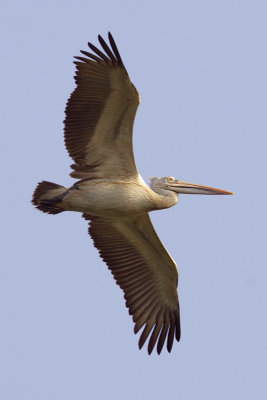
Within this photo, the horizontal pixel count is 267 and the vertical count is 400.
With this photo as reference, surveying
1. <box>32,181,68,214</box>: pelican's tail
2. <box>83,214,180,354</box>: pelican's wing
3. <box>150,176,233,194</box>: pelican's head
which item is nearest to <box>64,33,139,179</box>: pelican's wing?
<box>32,181,68,214</box>: pelican's tail

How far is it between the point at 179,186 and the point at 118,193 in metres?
1.14

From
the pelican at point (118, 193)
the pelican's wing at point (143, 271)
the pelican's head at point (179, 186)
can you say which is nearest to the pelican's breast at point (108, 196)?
the pelican at point (118, 193)

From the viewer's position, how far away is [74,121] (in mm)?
12477

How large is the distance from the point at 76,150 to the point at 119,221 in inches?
56.7

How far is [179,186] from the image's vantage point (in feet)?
43.7

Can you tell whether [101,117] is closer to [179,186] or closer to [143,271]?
[179,186]

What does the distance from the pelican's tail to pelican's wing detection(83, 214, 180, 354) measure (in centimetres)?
90

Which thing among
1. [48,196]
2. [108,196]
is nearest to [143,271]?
[108,196]

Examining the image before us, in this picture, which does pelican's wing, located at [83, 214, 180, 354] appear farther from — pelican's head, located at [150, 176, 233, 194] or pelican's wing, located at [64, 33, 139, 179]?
pelican's wing, located at [64, 33, 139, 179]

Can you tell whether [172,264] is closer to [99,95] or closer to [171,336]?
[171,336]

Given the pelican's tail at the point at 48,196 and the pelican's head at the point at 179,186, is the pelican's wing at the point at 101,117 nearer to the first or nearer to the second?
the pelican's tail at the point at 48,196

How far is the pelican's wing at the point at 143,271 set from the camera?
13.6m

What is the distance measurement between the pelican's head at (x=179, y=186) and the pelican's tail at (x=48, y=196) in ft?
4.62

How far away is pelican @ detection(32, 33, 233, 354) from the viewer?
1220cm
